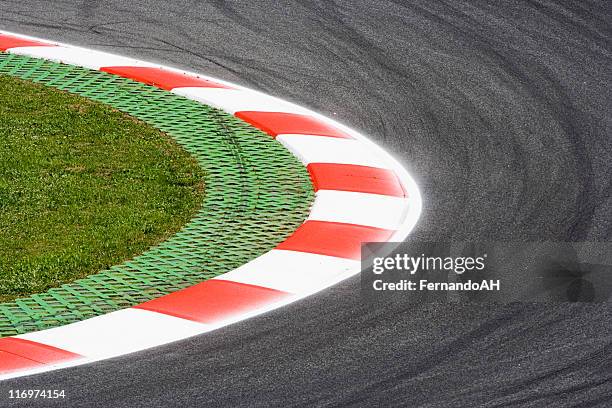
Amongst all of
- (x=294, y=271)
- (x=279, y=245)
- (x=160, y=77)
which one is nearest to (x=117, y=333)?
(x=294, y=271)

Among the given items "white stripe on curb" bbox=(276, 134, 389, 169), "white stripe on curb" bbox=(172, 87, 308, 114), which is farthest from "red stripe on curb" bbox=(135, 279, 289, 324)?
"white stripe on curb" bbox=(172, 87, 308, 114)

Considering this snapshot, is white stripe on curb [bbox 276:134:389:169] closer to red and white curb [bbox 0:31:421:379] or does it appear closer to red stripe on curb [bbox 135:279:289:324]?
red and white curb [bbox 0:31:421:379]

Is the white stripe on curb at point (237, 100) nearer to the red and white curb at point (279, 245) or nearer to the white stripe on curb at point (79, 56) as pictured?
the red and white curb at point (279, 245)

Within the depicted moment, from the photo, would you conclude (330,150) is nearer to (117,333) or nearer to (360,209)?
(360,209)

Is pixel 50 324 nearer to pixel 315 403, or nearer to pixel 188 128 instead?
pixel 315 403

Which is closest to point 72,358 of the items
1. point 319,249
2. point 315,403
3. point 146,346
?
point 146,346

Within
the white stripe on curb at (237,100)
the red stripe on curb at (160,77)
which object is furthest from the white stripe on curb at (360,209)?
the red stripe on curb at (160,77)
